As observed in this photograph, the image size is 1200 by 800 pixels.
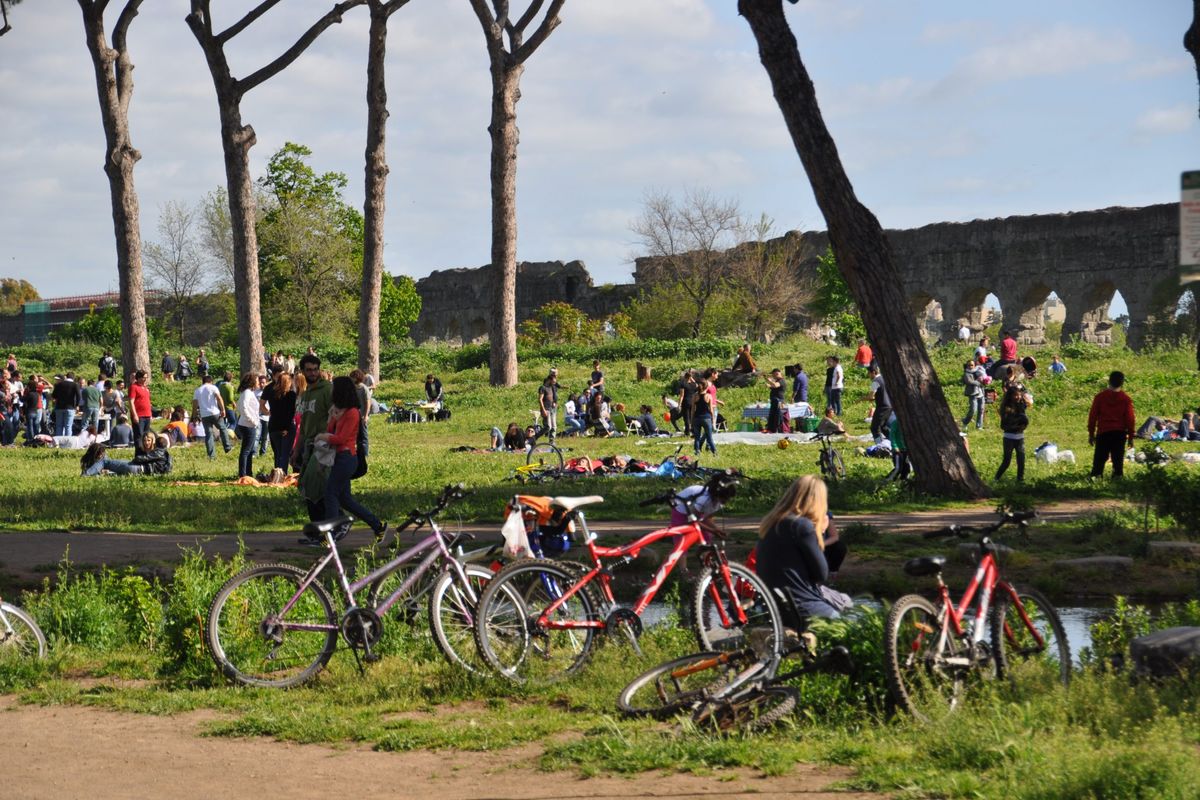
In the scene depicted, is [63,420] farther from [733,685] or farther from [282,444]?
[733,685]

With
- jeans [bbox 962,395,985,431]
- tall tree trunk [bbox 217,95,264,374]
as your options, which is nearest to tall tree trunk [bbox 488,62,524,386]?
tall tree trunk [bbox 217,95,264,374]

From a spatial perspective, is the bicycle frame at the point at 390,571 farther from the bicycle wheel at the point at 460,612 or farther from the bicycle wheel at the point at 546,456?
the bicycle wheel at the point at 546,456

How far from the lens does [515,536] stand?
27.2 ft

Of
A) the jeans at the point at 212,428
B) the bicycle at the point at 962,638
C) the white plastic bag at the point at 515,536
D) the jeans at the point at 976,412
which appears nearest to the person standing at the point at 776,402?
the jeans at the point at 976,412

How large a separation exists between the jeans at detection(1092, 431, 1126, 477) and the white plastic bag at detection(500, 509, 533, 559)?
11963 mm

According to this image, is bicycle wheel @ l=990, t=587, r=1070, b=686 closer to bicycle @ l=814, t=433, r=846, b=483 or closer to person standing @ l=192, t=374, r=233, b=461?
bicycle @ l=814, t=433, r=846, b=483

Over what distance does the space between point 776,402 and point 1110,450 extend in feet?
30.7

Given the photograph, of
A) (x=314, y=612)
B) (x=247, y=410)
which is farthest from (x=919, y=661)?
(x=247, y=410)

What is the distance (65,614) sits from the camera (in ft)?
31.6

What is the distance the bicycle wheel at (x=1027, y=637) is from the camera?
713 cm

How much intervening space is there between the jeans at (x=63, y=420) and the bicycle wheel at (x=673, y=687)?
24476mm

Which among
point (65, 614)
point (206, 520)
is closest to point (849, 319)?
point (206, 520)

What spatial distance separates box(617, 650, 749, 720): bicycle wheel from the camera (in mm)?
7039

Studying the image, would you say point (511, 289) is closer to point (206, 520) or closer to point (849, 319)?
point (849, 319)
